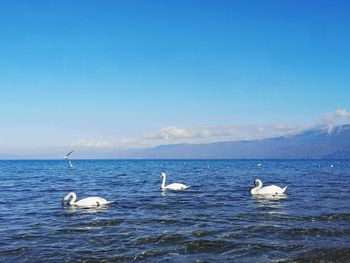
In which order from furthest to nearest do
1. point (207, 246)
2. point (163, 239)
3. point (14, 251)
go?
1. point (163, 239)
2. point (207, 246)
3. point (14, 251)

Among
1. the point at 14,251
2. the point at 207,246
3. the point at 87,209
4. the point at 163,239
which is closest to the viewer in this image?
the point at 14,251

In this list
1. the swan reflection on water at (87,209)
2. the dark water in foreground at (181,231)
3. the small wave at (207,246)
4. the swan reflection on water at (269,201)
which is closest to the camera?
the dark water in foreground at (181,231)

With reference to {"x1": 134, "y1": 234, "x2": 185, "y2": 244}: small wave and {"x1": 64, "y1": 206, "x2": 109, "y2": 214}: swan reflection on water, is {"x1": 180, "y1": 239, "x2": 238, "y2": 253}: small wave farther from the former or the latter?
{"x1": 64, "y1": 206, "x2": 109, "y2": 214}: swan reflection on water

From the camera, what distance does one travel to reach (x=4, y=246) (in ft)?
58.5

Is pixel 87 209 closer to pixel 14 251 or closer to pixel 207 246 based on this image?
pixel 14 251

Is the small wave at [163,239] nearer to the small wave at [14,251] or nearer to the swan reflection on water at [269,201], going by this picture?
the small wave at [14,251]

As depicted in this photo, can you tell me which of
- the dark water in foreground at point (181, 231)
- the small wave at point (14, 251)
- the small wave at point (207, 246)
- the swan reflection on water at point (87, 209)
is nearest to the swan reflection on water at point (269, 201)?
the dark water in foreground at point (181, 231)

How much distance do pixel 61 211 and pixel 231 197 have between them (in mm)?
13159

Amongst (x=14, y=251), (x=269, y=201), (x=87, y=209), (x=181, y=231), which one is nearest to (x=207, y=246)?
(x=181, y=231)

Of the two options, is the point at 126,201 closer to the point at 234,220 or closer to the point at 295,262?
the point at 234,220

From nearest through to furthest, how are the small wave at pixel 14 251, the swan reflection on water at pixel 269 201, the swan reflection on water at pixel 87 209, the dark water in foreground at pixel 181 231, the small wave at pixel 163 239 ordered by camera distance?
the dark water in foreground at pixel 181 231, the small wave at pixel 14 251, the small wave at pixel 163 239, the swan reflection on water at pixel 87 209, the swan reflection on water at pixel 269 201

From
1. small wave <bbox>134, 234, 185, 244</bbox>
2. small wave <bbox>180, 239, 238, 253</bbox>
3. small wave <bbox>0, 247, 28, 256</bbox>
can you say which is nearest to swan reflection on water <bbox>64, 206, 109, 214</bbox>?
small wave <bbox>134, 234, 185, 244</bbox>

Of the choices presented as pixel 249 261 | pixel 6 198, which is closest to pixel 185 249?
pixel 249 261

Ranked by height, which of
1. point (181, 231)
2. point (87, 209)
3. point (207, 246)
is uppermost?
point (87, 209)
